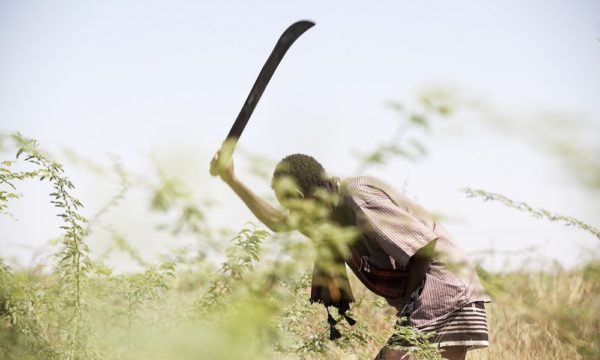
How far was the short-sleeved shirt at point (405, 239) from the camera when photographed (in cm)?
257

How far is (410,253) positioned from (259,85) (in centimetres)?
102

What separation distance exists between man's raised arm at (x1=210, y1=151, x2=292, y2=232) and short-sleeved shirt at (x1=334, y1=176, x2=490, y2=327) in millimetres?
787

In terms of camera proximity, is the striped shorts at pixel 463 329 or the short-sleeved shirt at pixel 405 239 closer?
the short-sleeved shirt at pixel 405 239

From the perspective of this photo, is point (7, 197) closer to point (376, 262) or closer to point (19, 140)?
point (19, 140)

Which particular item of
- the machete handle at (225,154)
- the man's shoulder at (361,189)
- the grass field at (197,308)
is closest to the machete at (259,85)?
the machete handle at (225,154)

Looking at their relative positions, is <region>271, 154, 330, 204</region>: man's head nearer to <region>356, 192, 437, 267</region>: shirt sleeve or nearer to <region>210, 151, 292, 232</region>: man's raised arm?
<region>356, 192, 437, 267</region>: shirt sleeve

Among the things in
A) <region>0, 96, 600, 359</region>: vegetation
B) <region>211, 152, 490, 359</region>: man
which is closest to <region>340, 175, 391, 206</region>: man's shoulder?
<region>211, 152, 490, 359</region>: man

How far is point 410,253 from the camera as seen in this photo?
8.37ft

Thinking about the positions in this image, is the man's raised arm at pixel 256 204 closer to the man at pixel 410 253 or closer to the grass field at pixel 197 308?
the grass field at pixel 197 308

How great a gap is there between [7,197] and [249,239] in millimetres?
1134

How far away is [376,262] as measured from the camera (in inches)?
113

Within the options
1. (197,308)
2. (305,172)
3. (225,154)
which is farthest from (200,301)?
(305,172)

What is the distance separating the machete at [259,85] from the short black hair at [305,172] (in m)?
0.59

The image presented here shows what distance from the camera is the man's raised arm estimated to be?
1598 mm
